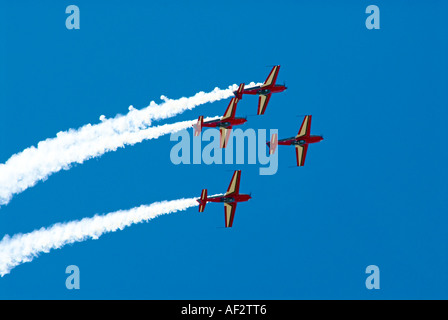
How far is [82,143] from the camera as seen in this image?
201 ft

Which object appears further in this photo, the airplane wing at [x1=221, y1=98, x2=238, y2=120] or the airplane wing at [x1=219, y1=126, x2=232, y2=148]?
the airplane wing at [x1=221, y1=98, x2=238, y2=120]

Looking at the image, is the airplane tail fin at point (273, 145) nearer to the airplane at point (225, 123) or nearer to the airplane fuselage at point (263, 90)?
the airplane at point (225, 123)

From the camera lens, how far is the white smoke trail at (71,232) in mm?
58062

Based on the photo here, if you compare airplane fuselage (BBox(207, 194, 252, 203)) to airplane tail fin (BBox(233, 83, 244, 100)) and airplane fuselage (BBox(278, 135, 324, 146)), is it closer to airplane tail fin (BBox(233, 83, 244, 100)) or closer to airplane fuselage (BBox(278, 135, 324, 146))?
airplane fuselage (BBox(278, 135, 324, 146))

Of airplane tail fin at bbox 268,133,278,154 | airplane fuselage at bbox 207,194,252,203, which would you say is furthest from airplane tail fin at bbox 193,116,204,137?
airplane tail fin at bbox 268,133,278,154

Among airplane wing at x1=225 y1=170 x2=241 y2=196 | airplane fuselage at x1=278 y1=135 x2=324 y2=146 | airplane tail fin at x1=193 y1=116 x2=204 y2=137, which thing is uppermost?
airplane tail fin at x1=193 y1=116 x2=204 y2=137

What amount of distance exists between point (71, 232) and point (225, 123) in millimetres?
10907

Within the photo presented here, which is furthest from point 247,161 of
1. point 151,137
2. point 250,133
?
point 151,137

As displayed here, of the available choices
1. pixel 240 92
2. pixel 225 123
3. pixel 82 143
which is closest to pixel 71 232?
pixel 82 143

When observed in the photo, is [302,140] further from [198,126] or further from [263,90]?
[198,126]

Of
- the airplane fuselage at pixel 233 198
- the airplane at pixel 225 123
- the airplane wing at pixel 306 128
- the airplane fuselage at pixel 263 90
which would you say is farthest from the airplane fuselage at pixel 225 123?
A: the airplane fuselage at pixel 233 198

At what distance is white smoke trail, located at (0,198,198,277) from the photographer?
5806 centimetres

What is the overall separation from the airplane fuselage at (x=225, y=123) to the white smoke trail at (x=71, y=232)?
176 inches

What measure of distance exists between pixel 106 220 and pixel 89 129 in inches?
217
